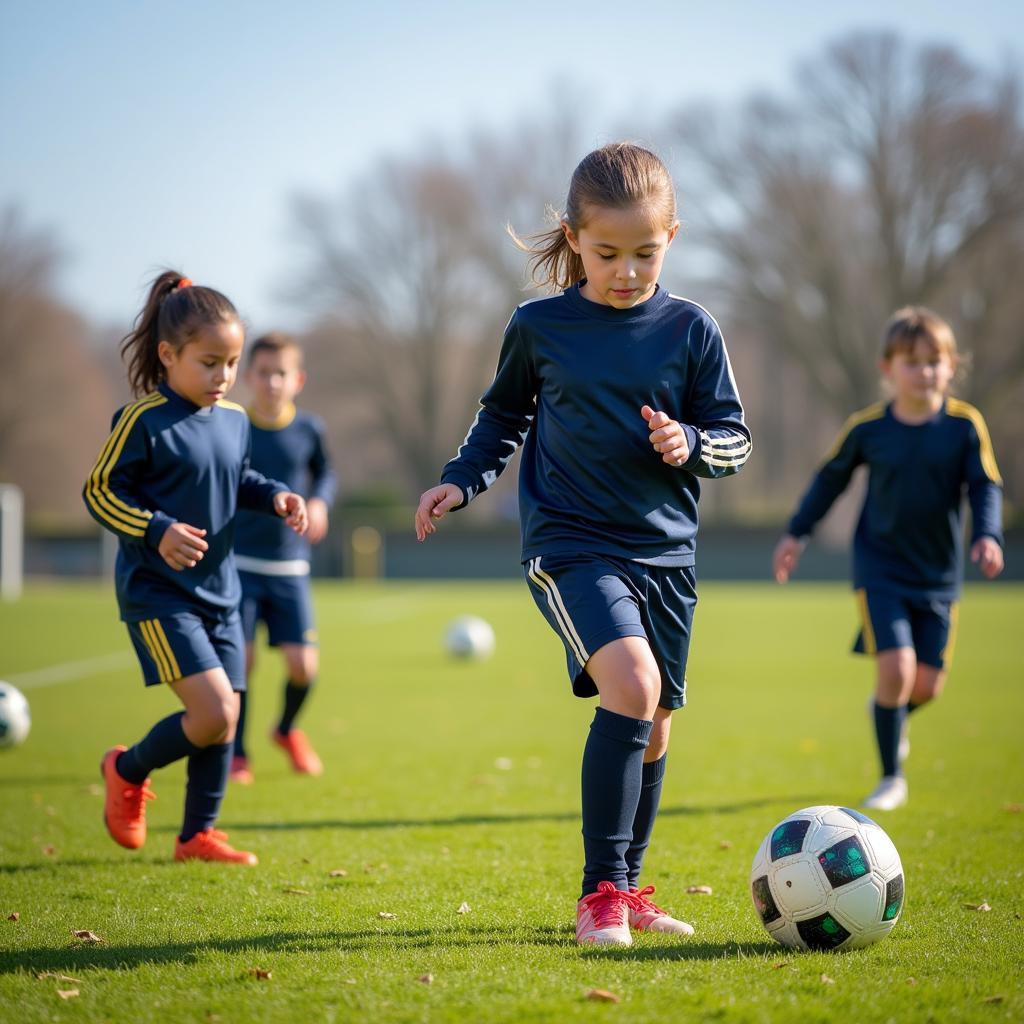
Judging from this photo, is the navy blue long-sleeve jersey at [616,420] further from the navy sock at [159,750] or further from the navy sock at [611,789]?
the navy sock at [159,750]

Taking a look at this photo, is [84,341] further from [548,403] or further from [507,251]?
[548,403]

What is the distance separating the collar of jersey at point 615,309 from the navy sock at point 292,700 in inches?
164

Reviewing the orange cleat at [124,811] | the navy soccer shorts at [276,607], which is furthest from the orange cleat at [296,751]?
the orange cleat at [124,811]

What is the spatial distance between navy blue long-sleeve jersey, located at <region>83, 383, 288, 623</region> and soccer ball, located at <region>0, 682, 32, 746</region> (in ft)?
11.5

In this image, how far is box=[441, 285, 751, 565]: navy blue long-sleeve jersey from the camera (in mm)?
3969

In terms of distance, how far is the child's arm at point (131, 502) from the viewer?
466 centimetres

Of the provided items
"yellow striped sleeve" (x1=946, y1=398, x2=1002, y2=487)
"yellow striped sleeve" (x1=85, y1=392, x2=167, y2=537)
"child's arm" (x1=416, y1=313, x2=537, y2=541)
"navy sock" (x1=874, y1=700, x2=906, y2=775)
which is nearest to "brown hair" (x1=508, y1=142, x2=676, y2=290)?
"child's arm" (x1=416, y1=313, x2=537, y2=541)

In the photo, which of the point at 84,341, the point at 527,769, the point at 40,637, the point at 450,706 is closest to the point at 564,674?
the point at 450,706

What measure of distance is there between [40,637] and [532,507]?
14827 millimetres

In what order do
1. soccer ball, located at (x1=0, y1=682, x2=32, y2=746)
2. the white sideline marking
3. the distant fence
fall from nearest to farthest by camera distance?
1. soccer ball, located at (x1=0, y1=682, x2=32, y2=746)
2. the white sideline marking
3. the distant fence

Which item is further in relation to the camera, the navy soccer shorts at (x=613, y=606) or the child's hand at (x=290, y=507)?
the child's hand at (x=290, y=507)

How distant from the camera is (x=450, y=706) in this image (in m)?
11.1

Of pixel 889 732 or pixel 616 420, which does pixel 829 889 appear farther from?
pixel 889 732

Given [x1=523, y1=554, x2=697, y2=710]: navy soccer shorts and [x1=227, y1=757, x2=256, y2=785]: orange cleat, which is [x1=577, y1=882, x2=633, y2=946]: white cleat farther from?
[x1=227, y1=757, x2=256, y2=785]: orange cleat
